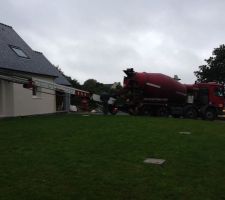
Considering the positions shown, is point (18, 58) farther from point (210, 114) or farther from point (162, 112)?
point (210, 114)

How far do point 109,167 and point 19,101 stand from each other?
20.3 m

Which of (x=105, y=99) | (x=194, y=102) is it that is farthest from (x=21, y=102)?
(x=194, y=102)

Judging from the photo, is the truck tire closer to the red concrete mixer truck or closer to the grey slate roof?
the red concrete mixer truck

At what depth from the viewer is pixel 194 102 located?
3256cm

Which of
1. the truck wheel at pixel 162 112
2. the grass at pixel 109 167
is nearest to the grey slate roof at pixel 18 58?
the truck wheel at pixel 162 112

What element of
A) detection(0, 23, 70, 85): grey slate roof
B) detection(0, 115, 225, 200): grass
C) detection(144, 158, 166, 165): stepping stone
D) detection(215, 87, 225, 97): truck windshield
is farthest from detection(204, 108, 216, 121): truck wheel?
detection(144, 158, 166, 165): stepping stone

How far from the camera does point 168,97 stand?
31.3 m

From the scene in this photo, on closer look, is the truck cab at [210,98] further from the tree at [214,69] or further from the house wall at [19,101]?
the tree at [214,69]

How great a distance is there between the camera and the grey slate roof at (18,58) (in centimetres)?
2877

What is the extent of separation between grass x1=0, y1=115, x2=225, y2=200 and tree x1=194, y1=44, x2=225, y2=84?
169 feet

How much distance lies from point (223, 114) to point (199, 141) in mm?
19008

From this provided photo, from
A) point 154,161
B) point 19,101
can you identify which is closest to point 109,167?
point 154,161

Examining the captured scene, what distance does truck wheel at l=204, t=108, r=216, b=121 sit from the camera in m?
32.0

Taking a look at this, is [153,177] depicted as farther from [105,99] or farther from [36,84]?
[105,99]
